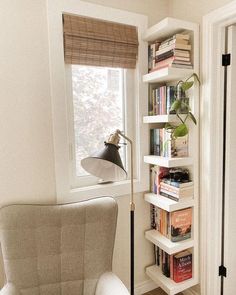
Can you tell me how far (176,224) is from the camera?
172 centimetres

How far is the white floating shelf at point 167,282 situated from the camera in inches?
67.2

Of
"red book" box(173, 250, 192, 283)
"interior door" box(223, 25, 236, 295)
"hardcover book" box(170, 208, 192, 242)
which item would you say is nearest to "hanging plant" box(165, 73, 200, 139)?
"interior door" box(223, 25, 236, 295)

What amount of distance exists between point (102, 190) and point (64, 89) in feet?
2.50

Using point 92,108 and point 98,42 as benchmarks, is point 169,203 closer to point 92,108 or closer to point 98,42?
point 92,108

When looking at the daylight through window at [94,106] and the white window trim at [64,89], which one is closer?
the white window trim at [64,89]

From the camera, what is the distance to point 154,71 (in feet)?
5.62

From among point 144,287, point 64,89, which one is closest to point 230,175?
point 144,287

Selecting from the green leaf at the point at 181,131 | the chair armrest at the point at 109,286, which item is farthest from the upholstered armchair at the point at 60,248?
the green leaf at the point at 181,131

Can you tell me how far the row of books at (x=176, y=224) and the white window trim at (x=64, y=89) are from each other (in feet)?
1.03

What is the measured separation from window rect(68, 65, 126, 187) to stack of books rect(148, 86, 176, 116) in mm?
231

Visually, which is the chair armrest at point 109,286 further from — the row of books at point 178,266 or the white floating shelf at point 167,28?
the white floating shelf at point 167,28

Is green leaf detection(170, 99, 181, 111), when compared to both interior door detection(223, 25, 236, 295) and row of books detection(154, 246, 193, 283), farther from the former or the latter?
row of books detection(154, 246, 193, 283)

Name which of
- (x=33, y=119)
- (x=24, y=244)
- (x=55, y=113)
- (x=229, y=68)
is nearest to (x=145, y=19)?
(x=229, y=68)

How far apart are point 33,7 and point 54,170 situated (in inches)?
40.9
